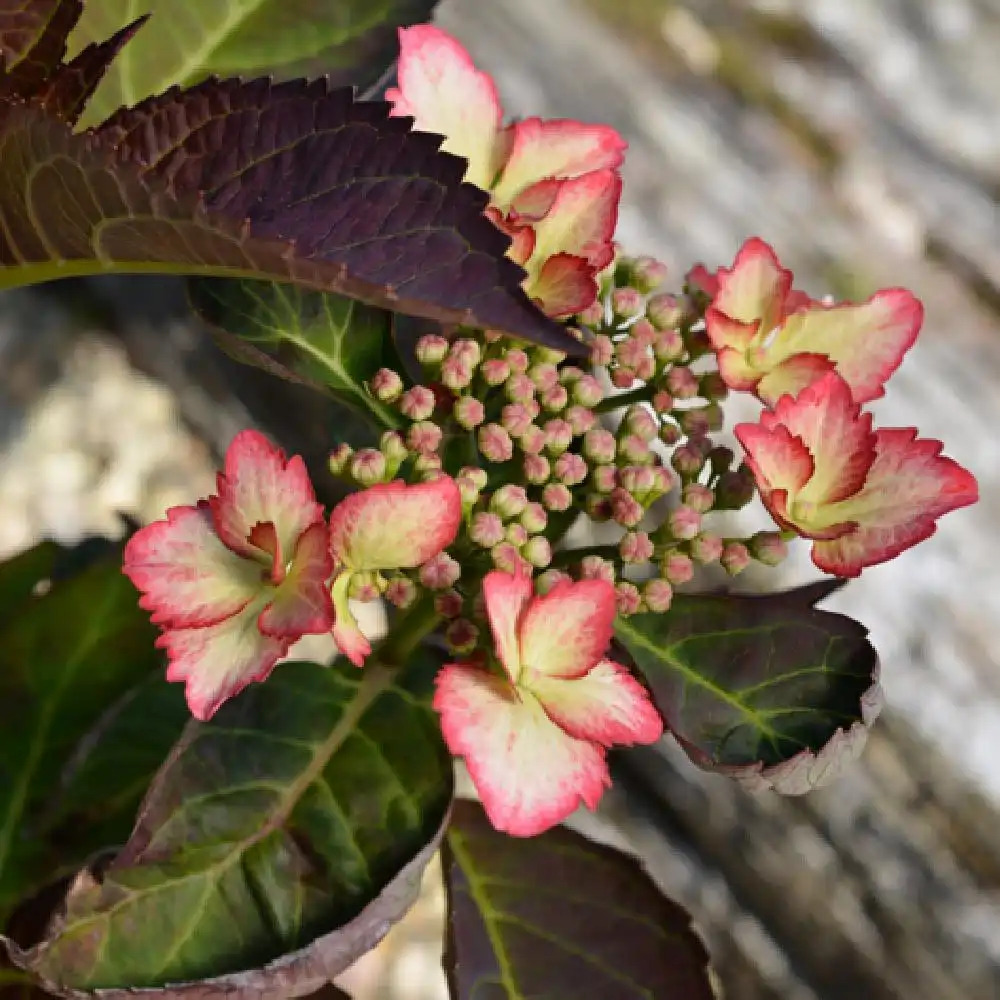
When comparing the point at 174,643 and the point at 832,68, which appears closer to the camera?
the point at 174,643

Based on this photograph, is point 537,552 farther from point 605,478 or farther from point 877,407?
point 877,407

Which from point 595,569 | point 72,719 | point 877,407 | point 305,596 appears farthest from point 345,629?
point 877,407

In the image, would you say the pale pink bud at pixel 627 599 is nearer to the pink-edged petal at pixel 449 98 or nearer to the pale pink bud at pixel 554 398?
the pale pink bud at pixel 554 398

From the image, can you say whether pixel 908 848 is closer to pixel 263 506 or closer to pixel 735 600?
pixel 735 600

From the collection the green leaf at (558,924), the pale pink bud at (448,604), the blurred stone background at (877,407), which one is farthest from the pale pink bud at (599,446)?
the blurred stone background at (877,407)

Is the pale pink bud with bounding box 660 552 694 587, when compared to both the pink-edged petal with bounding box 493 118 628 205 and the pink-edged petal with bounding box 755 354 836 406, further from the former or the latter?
the pink-edged petal with bounding box 493 118 628 205

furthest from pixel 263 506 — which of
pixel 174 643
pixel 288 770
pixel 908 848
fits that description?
pixel 908 848
